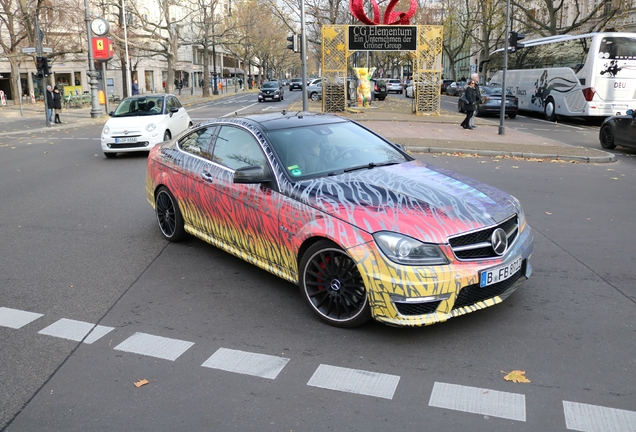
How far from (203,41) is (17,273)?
51.8m

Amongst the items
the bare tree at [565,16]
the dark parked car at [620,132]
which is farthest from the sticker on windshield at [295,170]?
the bare tree at [565,16]

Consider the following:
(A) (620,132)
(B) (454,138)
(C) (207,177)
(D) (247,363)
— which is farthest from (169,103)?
(D) (247,363)

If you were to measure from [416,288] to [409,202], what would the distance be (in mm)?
716

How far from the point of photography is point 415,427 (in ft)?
10.7

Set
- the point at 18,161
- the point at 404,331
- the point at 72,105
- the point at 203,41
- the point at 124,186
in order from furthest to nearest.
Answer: the point at 203,41 → the point at 72,105 → the point at 18,161 → the point at 124,186 → the point at 404,331

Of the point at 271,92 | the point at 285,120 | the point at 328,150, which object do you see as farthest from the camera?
the point at 271,92

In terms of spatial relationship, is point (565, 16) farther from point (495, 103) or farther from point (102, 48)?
point (102, 48)

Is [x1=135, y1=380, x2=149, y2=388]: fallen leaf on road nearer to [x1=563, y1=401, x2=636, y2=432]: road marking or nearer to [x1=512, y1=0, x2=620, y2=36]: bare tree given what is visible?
[x1=563, y1=401, x2=636, y2=432]: road marking

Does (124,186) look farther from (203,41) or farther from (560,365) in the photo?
(203,41)

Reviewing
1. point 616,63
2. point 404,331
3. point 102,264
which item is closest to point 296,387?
point 404,331

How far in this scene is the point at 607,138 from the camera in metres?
16.6

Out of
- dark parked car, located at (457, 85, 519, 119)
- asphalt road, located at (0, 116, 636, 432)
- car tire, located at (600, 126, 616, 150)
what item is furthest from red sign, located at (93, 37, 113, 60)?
asphalt road, located at (0, 116, 636, 432)

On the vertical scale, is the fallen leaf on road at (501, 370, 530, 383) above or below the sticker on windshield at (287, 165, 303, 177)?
below

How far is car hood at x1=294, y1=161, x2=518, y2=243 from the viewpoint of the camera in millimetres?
4242
